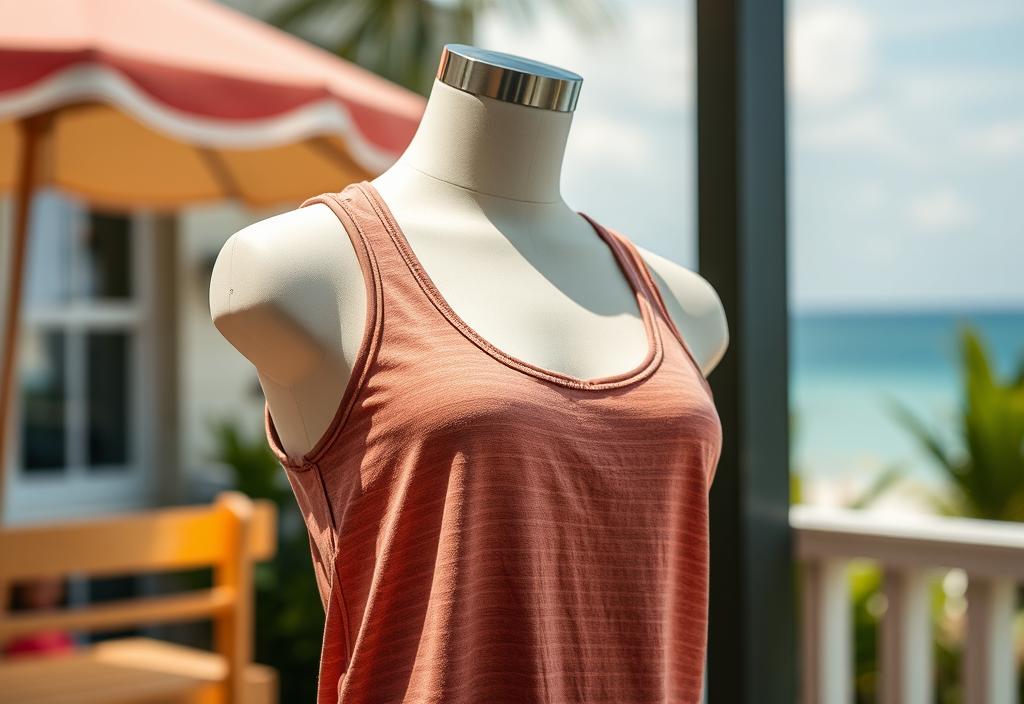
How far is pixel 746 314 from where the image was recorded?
2029 millimetres

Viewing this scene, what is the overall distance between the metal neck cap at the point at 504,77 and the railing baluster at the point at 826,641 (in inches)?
57.4

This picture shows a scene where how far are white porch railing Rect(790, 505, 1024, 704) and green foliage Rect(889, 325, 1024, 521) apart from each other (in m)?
3.60

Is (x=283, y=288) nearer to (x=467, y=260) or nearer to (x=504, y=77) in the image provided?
Answer: (x=467, y=260)

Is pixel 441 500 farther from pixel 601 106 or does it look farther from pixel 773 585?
pixel 601 106

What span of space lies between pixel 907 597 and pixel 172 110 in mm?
1708

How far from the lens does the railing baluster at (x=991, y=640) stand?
2064mm

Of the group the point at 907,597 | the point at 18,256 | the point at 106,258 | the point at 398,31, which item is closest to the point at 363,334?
the point at 907,597

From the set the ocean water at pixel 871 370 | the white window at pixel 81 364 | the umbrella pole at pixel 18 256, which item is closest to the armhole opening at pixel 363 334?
the umbrella pole at pixel 18 256

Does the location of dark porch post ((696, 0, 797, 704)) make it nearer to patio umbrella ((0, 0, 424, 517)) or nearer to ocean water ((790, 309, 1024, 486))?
patio umbrella ((0, 0, 424, 517))

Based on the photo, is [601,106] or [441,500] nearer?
[441,500]

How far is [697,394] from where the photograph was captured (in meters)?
1.12

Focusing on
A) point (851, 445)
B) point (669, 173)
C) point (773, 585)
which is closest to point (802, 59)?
point (669, 173)

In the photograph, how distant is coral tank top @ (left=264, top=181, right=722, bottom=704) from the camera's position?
98 centimetres

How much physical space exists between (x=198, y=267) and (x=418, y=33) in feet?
7.27
